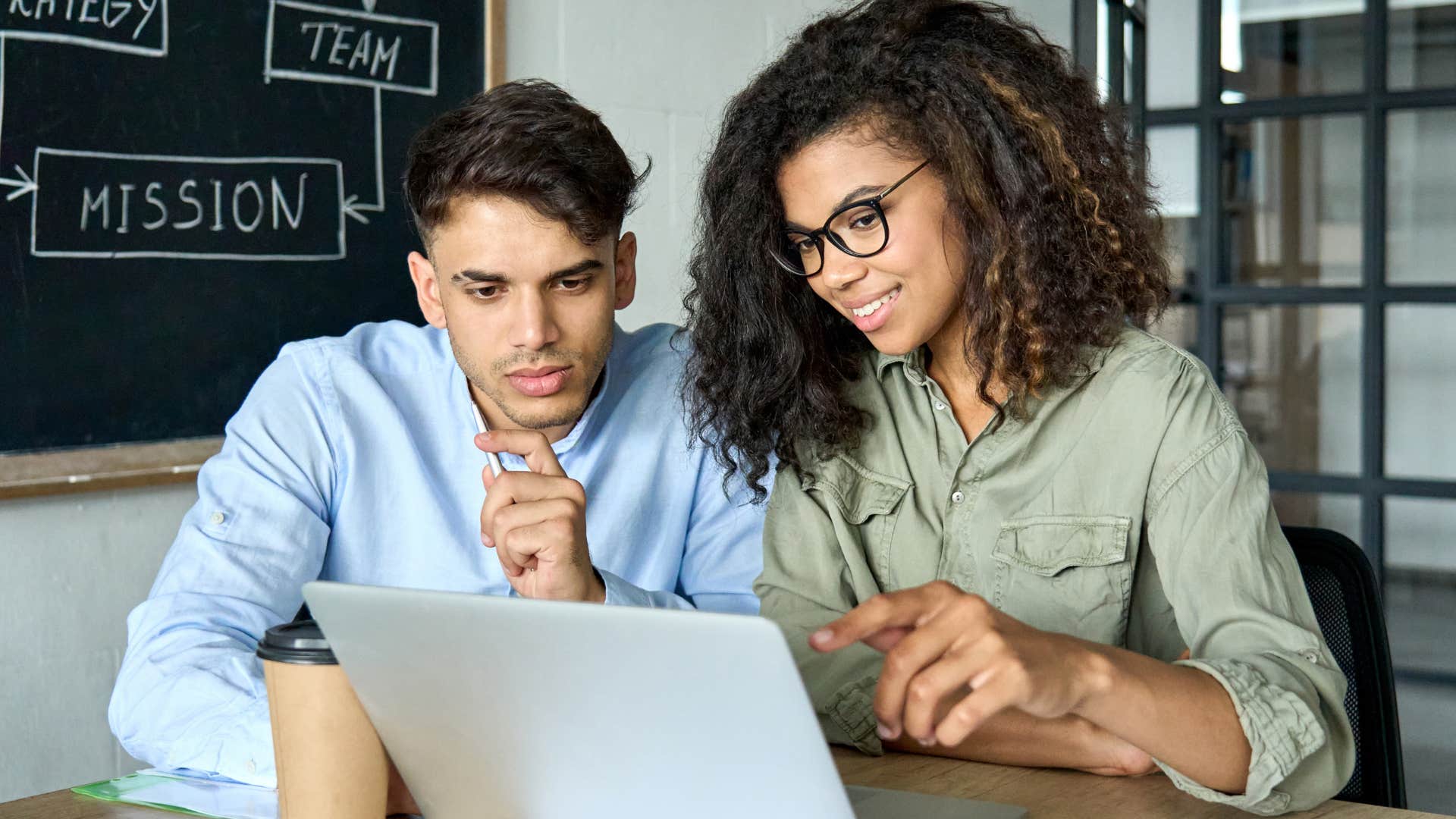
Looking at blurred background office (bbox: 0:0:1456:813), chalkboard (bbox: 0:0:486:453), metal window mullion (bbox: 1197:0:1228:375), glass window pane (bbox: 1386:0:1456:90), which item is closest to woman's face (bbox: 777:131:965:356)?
chalkboard (bbox: 0:0:486:453)

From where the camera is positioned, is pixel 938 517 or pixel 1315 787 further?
pixel 938 517

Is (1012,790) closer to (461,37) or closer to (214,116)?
(214,116)

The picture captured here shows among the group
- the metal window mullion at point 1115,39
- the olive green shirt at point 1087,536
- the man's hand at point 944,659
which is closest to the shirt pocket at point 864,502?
the olive green shirt at point 1087,536

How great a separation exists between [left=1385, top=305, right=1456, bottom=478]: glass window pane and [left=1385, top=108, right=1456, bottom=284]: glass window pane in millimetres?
99

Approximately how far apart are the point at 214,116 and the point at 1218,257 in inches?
107

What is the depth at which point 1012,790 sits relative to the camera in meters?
1.00

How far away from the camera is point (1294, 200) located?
359 cm

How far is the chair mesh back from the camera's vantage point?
51.3 inches

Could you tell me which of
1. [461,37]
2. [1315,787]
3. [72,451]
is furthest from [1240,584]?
[461,37]

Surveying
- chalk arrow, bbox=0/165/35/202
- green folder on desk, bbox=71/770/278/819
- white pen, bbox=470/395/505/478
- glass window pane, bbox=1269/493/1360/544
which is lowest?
glass window pane, bbox=1269/493/1360/544

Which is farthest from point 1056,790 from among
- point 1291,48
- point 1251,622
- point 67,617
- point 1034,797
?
point 1291,48

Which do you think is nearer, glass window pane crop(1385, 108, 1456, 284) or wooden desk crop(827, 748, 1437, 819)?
wooden desk crop(827, 748, 1437, 819)

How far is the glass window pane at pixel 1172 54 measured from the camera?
3641 millimetres

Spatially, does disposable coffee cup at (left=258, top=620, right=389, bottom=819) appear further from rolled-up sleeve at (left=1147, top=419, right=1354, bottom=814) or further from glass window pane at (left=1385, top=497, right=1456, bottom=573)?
glass window pane at (left=1385, top=497, right=1456, bottom=573)
